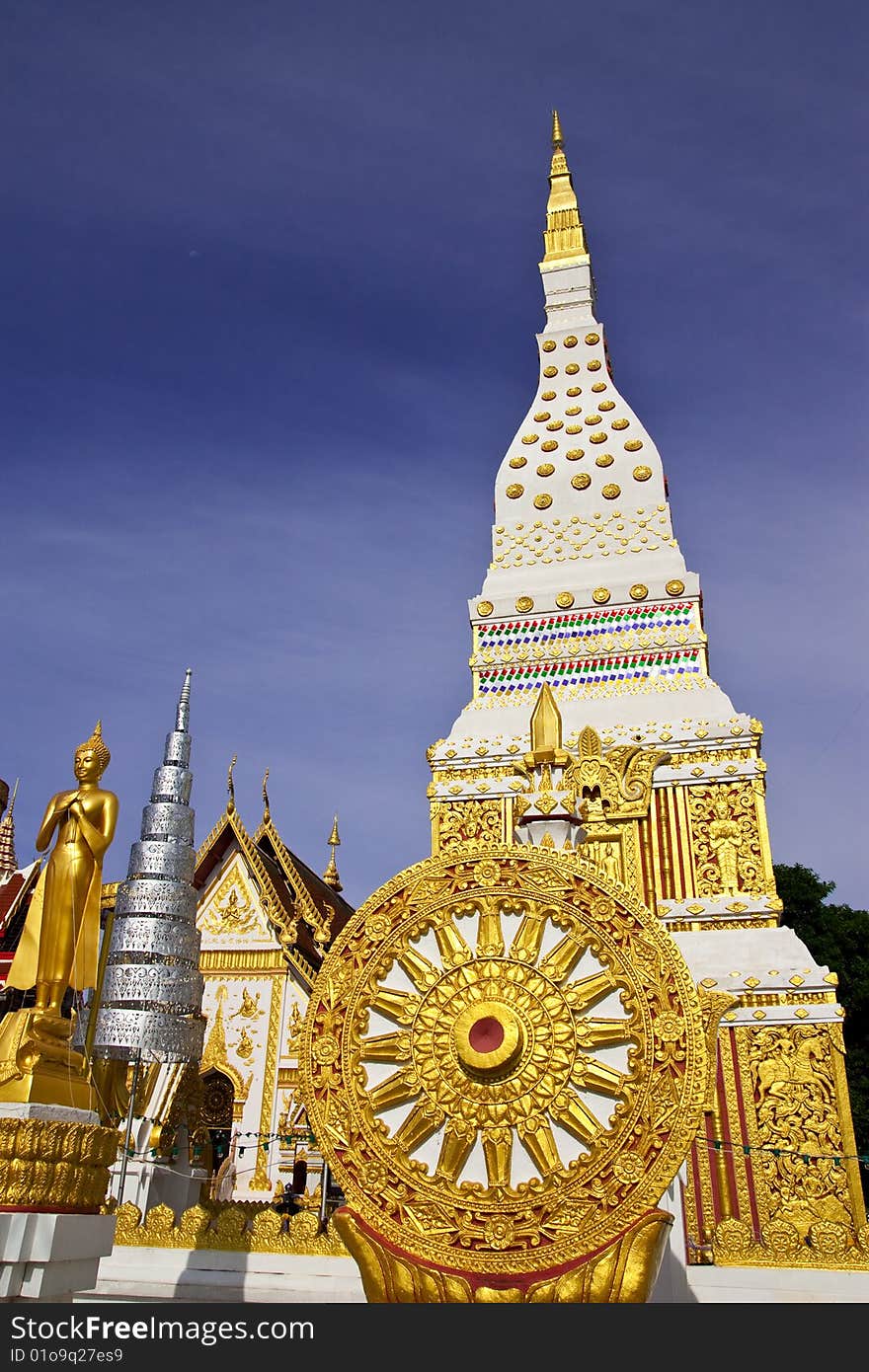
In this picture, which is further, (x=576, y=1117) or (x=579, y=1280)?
(x=576, y=1117)

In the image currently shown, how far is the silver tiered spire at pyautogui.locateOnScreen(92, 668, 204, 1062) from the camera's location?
43.4 feet

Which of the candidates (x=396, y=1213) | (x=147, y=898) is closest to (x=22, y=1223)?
(x=396, y=1213)

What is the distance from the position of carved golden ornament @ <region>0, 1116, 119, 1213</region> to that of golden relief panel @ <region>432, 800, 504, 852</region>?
7743 mm

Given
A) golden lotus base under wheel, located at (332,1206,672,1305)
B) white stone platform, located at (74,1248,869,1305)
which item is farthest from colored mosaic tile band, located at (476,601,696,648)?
golden lotus base under wheel, located at (332,1206,672,1305)

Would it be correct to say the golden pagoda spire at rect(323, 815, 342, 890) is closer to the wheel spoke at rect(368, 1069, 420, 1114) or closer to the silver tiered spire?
the silver tiered spire

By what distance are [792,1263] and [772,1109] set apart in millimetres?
2197

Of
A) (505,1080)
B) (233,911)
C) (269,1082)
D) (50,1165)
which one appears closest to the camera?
(505,1080)

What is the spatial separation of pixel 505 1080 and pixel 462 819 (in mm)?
9090

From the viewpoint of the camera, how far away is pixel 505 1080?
190 inches

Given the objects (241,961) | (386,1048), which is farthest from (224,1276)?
(241,961)

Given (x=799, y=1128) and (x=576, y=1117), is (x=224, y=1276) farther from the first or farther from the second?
(x=576, y=1117)

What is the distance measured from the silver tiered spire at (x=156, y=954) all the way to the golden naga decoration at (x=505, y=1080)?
9142 mm

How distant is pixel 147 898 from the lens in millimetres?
14430

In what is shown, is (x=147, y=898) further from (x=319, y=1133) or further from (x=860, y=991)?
→ (x=860, y=991)
